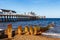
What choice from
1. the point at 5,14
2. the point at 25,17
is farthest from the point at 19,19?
the point at 5,14

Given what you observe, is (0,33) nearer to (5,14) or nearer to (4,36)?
(4,36)

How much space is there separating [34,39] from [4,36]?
3.59 meters

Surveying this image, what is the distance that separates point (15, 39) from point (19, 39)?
41 cm

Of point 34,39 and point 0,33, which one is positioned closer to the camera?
point 34,39

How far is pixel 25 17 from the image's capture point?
102 meters

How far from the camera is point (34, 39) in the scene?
16359 millimetres

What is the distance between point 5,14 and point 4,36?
61.8 meters

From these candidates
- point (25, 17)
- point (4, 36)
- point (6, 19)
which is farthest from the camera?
point (25, 17)

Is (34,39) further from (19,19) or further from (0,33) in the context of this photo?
(19,19)

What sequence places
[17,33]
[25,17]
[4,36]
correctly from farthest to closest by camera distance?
[25,17], [17,33], [4,36]

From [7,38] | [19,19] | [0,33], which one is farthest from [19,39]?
[19,19]

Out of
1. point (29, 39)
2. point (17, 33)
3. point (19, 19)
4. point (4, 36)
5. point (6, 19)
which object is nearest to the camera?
point (29, 39)

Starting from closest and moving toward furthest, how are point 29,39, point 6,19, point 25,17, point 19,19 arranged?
1. point 29,39
2. point 6,19
3. point 19,19
4. point 25,17

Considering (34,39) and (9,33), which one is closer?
(34,39)
